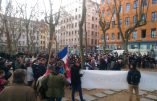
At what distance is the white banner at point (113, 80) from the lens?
41.0ft

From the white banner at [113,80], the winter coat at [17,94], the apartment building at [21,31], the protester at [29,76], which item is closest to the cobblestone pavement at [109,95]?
the white banner at [113,80]

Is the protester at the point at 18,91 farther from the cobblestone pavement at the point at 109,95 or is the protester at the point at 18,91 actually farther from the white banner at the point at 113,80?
the white banner at the point at 113,80

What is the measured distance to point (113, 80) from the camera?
12.7 metres

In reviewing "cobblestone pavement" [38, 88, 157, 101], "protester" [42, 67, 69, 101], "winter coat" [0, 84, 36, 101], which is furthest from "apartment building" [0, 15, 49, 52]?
"winter coat" [0, 84, 36, 101]

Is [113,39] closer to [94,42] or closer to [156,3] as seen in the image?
[156,3]

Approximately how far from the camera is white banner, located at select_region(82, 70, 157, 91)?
12.5 m

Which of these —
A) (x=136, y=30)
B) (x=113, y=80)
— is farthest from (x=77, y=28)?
(x=113, y=80)

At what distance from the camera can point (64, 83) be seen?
25.0ft

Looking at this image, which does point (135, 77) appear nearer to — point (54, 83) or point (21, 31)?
point (54, 83)

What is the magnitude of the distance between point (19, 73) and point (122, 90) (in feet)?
31.3

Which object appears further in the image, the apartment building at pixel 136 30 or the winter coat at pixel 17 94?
the apartment building at pixel 136 30

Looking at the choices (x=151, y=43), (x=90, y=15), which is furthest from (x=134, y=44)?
(x=90, y=15)

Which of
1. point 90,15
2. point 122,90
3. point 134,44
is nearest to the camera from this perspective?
point 122,90

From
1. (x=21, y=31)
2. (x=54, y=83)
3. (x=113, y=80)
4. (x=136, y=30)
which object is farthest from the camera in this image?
(x=136, y=30)
